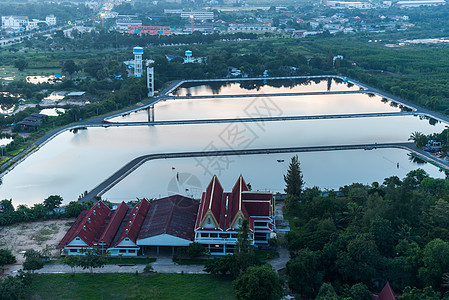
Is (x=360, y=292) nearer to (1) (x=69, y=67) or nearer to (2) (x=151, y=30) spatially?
(1) (x=69, y=67)

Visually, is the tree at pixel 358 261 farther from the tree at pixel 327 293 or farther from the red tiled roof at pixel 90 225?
the red tiled roof at pixel 90 225

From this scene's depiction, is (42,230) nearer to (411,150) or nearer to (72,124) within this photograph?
(72,124)

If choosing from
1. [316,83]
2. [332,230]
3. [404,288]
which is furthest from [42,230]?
[316,83]

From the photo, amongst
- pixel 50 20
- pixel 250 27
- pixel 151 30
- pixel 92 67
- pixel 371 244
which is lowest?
pixel 371 244

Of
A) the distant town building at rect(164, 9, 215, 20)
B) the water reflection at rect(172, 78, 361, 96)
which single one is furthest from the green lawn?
the distant town building at rect(164, 9, 215, 20)

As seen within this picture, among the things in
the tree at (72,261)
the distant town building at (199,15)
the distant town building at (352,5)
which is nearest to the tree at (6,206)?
the tree at (72,261)

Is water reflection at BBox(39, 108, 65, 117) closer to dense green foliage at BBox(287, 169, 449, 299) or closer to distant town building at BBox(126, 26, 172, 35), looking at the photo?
dense green foliage at BBox(287, 169, 449, 299)

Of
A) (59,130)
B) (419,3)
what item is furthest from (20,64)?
(419,3)
